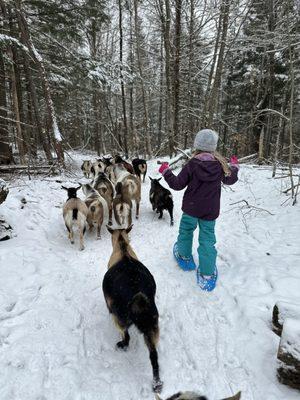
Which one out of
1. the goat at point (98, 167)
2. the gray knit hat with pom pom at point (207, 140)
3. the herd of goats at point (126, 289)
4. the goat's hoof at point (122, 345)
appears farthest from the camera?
the goat at point (98, 167)

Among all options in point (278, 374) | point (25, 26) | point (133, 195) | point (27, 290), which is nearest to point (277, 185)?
point (133, 195)

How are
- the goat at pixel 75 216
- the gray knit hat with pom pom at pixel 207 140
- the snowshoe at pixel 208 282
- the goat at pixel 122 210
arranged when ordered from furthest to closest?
1. the goat at pixel 122 210
2. the goat at pixel 75 216
3. the snowshoe at pixel 208 282
4. the gray knit hat with pom pom at pixel 207 140

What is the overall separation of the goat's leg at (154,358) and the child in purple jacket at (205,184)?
5.90ft

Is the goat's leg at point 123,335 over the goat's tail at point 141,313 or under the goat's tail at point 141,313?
under

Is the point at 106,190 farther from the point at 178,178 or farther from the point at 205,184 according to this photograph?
the point at 205,184

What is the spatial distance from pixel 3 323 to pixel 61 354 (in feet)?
3.14

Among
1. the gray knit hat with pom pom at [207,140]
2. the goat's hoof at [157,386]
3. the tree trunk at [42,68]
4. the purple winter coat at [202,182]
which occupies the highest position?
the tree trunk at [42,68]

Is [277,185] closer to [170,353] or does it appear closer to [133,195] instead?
[133,195]

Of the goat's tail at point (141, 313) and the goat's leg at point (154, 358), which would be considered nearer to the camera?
the goat's leg at point (154, 358)

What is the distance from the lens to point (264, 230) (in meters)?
6.63

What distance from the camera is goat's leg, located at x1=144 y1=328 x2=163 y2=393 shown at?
291 centimetres

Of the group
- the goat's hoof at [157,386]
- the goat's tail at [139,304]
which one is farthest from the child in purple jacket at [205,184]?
the goat's hoof at [157,386]

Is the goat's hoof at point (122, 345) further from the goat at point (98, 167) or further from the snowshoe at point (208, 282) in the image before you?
the goat at point (98, 167)

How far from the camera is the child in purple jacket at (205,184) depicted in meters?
4.46
